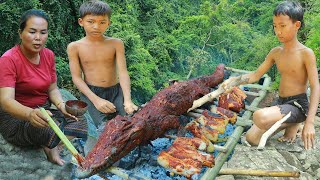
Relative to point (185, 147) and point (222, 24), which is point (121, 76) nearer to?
point (185, 147)

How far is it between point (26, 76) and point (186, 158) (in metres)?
2.02

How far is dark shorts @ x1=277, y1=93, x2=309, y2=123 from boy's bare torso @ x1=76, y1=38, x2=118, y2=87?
236cm

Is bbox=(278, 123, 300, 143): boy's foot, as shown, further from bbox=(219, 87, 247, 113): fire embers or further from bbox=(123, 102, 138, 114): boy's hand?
bbox=(123, 102, 138, 114): boy's hand

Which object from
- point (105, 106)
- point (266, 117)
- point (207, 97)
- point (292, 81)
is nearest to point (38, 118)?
point (105, 106)

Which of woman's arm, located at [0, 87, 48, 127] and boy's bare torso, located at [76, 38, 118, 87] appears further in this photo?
boy's bare torso, located at [76, 38, 118, 87]

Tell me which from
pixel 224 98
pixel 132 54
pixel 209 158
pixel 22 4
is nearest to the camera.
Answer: pixel 209 158

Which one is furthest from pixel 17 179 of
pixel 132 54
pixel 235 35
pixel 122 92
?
pixel 235 35

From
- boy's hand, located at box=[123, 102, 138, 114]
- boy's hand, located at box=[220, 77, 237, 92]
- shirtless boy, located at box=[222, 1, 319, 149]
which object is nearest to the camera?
boy's hand, located at box=[123, 102, 138, 114]

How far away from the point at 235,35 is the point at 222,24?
779mm

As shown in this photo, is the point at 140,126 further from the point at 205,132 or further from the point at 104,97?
the point at 104,97

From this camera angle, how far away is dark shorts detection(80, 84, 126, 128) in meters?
4.23

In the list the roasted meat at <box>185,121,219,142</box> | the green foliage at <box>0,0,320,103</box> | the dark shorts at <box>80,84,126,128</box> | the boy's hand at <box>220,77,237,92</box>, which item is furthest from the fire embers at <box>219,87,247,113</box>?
the green foliage at <box>0,0,320,103</box>

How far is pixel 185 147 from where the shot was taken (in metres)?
3.07

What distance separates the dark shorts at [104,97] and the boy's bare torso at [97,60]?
71 millimetres
